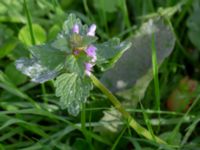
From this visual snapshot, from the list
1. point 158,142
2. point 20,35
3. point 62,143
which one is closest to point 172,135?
point 158,142

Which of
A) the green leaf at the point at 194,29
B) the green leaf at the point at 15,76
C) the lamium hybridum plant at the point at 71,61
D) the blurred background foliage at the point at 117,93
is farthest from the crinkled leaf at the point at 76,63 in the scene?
the green leaf at the point at 194,29

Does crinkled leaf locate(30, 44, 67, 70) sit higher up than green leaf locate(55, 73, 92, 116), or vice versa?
crinkled leaf locate(30, 44, 67, 70)

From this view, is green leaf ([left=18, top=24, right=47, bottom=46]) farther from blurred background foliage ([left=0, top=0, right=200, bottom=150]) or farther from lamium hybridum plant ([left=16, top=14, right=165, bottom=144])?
lamium hybridum plant ([left=16, top=14, right=165, bottom=144])

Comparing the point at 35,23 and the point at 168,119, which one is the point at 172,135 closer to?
the point at 168,119

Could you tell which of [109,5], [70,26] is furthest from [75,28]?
[109,5]

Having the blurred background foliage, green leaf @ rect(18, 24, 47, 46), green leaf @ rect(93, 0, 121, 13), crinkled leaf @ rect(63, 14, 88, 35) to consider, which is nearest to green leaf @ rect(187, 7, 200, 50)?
the blurred background foliage

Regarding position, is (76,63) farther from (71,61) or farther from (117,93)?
(117,93)
